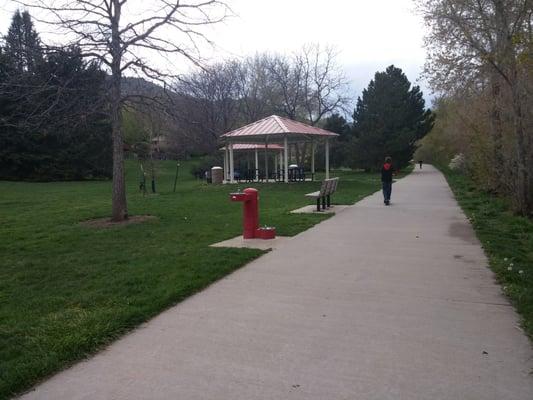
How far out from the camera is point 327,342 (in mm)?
4188

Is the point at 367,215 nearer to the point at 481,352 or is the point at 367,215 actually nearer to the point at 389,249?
the point at 389,249

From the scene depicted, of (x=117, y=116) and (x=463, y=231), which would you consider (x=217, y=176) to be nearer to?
(x=117, y=116)

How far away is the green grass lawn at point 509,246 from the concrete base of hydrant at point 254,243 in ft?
11.1

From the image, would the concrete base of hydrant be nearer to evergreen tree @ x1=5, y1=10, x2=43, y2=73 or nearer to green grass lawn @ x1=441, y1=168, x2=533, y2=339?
green grass lawn @ x1=441, y1=168, x2=533, y2=339

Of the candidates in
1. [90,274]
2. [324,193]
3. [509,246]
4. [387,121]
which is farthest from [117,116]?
[387,121]

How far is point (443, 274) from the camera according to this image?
659 cm

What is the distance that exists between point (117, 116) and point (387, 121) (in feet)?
116

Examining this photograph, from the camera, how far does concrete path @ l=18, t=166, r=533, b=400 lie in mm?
3391

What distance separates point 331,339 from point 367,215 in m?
9.01

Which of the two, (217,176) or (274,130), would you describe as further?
(217,176)

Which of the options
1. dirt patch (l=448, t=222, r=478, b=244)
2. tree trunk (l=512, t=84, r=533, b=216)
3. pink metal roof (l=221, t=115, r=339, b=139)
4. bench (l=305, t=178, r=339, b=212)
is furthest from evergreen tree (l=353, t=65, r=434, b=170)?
dirt patch (l=448, t=222, r=478, b=244)

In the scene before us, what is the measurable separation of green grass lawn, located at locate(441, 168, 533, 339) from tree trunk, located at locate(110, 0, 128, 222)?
26.4ft

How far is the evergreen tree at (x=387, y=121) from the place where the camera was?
1740 inches

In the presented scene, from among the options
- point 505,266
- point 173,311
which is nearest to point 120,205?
point 173,311
